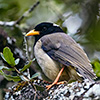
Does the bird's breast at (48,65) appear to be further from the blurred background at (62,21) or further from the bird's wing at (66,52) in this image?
the blurred background at (62,21)

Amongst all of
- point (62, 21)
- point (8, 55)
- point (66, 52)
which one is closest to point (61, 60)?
point (66, 52)

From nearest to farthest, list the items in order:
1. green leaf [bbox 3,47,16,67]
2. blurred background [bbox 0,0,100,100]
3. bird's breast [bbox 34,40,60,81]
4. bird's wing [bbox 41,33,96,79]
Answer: green leaf [bbox 3,47,16,67] → bird's wing [bbox 41,33,96,79] → bird's breast [bbox 34,40,60,81] → blurred background [bbox 0,0,100,100]

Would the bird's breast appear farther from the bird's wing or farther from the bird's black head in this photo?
the bird's black head

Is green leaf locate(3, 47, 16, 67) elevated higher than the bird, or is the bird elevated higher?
green leaf locate(3, 47, 16, 67)

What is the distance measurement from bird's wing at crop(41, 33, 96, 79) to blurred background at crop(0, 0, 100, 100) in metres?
0.47

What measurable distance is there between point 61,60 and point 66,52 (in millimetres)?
191

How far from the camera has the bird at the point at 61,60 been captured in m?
3.88

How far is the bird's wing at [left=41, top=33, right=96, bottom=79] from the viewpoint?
3833 millimetres

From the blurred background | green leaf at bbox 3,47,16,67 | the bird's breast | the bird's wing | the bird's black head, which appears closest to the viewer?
green leaf at bbox 3,47,16,67

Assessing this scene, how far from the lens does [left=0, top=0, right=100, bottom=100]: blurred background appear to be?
541 centimetres

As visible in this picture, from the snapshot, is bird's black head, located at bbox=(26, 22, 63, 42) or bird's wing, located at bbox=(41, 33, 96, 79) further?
bird's black head, located at bbox=(26, 22, 63, 42)

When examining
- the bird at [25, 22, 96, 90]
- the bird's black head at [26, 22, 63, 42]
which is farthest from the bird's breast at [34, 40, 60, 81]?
the bird's black head at [26, 22, 63, 42]

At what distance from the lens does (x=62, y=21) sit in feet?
20.8

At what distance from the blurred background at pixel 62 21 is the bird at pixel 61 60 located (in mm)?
510
